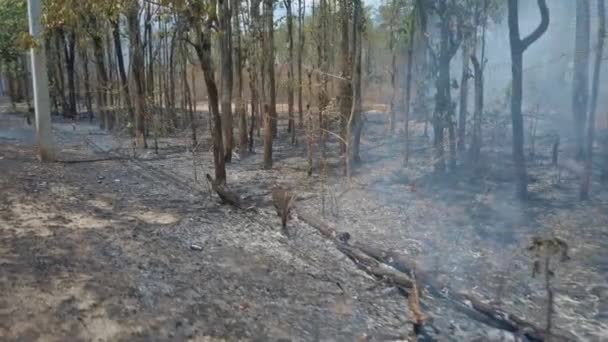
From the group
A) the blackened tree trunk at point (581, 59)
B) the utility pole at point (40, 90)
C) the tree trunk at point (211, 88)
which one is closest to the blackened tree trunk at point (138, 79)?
the utility pole at point (40, 90)

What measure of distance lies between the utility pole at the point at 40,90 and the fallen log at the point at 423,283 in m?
6.21

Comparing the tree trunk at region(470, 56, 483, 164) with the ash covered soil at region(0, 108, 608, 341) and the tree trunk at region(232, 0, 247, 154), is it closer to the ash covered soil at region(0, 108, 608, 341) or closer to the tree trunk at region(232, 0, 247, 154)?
the ash covered soil at region(0, 108, 608, 341)

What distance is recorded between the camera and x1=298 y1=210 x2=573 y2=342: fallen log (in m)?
3.89

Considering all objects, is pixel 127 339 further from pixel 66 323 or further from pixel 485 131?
pixel 485 131

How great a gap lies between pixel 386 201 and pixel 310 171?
2.32m

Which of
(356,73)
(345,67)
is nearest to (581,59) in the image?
(356,73)

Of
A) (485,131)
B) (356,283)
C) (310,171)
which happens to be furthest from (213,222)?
(485,131)

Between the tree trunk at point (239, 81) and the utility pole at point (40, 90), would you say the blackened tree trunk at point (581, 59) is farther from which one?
the utility pole at point (40, 90)

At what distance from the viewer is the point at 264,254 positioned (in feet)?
17.8

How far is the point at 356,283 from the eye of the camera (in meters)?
4.77

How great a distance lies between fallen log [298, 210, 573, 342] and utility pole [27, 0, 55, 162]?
6.21 meters

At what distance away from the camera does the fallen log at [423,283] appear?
12.8 feet

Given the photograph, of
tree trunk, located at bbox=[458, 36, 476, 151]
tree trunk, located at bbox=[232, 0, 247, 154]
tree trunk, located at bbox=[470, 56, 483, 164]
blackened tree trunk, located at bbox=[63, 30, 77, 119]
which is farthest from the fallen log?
blackened tree trunk, located at bbox=[63, 30, 77, 119]

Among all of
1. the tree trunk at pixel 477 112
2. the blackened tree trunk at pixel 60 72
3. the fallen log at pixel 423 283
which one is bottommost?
the fallen log at pixel 423 283
